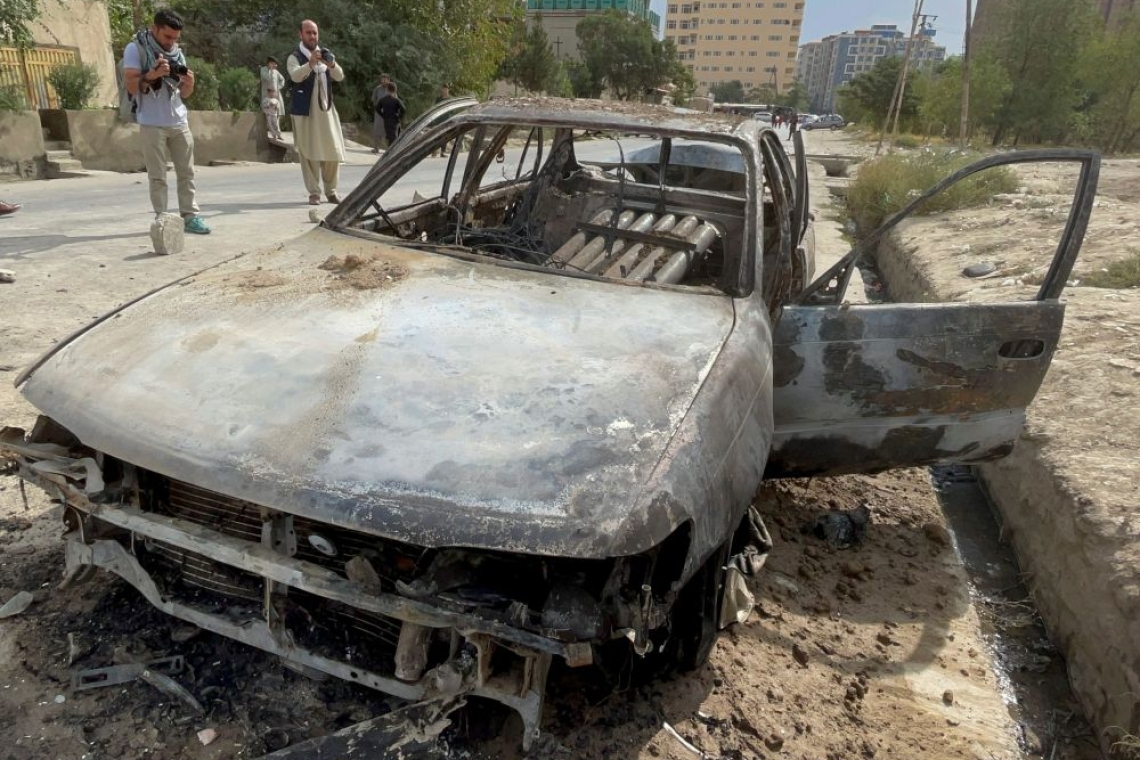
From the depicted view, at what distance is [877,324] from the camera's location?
2.83 meters

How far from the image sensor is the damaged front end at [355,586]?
167cm

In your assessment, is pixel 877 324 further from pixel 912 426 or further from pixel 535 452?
pixel 535 452

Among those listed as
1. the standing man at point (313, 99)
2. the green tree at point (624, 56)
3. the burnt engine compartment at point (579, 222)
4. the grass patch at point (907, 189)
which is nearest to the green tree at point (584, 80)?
the green tree at point (624, 56)

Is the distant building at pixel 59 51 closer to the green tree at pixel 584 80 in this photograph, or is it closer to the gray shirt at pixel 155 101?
the gray shirt at pixel 155 101

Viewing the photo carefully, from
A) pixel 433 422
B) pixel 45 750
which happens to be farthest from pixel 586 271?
pixel 45 750

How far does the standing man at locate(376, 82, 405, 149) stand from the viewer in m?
12.3

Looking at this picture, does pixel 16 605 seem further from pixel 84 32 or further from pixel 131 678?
pixel 84 32

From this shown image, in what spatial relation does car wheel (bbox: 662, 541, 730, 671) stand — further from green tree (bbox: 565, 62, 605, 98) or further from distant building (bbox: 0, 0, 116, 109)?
green tree (bbox: 565, 62, 605, 98)

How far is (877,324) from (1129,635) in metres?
1.24

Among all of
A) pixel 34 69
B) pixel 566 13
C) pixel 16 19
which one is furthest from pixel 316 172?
pixel 566 13

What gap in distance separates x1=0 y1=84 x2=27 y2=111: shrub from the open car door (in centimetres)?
1205

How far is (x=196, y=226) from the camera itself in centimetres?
691

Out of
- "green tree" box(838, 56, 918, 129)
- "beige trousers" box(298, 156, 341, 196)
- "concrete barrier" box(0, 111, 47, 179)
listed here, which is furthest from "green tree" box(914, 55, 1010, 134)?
"concrete barrier" box(0, 111, 47, 179)

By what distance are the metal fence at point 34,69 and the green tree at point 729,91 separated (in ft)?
322
